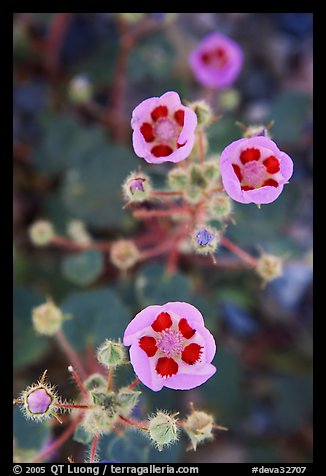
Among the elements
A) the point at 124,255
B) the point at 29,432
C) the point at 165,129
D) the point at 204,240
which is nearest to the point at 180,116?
the point at 165,129

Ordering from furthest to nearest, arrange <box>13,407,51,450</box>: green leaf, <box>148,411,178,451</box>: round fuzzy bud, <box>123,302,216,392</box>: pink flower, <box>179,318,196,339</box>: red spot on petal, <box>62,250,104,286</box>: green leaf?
<box>62,250,104,286</box>: green leaf < <box>13,407,51,450</box>: green leaf < <box>179,318,196,339</box>: red spot on petal < <box>123,302,216,392</box>: pink flower < <box>148,411,178,451</box>: round fuzzy bud

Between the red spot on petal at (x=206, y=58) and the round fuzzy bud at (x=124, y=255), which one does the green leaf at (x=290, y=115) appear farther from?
the round fuzzy bud at (x=124, y=255)

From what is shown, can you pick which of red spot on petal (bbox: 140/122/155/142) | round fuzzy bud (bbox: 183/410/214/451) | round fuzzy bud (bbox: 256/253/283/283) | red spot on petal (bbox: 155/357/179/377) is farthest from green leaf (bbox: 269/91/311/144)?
round fuzzy bud (bbox: 183/410/214/451)

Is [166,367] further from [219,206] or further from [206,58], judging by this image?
[206,58]

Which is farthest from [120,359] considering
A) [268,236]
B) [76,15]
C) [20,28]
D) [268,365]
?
[76,15]

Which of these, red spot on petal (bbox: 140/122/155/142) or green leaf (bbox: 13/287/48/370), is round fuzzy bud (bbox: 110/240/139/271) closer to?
red spot on petal (bbox: 140/122/155/142)

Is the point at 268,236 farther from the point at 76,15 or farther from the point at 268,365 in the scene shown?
the point at 76,15
